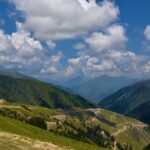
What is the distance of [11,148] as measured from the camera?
2311 inches

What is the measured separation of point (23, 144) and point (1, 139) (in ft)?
13.1

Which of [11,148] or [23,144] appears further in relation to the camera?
[23,144]

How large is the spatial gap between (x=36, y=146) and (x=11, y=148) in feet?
37.6

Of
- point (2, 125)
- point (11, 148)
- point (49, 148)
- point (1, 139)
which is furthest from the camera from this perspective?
point (2, 125)

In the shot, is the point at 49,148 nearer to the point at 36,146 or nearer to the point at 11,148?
the point at 36,146

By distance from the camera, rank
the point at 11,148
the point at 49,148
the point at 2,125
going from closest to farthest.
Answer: the point at 11,148 → the point at 49,148 → the point at 2,125

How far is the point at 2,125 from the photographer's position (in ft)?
398

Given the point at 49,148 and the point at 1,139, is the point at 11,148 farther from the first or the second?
the point at 49,148

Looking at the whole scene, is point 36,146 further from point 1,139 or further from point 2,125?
point 2,125

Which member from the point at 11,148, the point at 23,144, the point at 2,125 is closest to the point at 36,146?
the point at 23,144

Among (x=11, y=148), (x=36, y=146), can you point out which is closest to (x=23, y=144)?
(x=36, y=146)

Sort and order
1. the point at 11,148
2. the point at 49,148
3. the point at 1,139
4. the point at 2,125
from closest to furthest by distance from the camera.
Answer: the point at 11,148 → the point at 1,139 → the point at 49,148 → the point at 2,125

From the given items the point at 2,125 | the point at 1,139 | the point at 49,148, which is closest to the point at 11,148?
the point at 1,139

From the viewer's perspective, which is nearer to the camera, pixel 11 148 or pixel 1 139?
pixel 11 148
